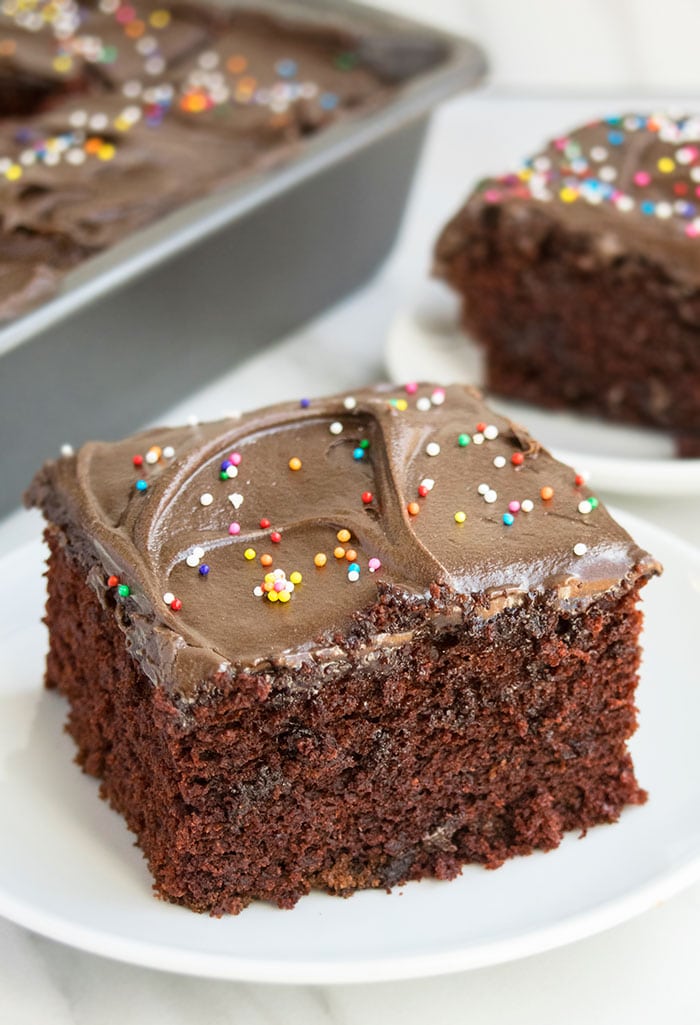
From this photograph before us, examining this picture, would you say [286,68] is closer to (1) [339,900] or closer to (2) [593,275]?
(2) [593,275]

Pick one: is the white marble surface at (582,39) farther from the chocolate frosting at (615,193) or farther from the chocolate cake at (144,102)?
the chocolate frosting at (615,193)

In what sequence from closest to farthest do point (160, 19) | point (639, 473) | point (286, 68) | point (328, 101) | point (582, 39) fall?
point (639, 473) → point (328, 101) → point (286, 68) → point (160, 19) → point (582, 39)

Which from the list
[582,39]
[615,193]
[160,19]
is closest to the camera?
[615,193]

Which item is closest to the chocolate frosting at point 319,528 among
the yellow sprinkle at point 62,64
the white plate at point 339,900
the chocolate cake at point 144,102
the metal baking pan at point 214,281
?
the white plate at point 339,900

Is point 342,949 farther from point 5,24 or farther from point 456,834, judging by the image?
point 5,24

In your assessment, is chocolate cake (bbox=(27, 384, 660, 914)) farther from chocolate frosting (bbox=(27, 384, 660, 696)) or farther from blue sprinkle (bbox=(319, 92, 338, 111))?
blue sprinkle (bbox=(319, 92, 338, 111))

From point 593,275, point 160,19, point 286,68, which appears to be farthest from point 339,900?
point 160,19
